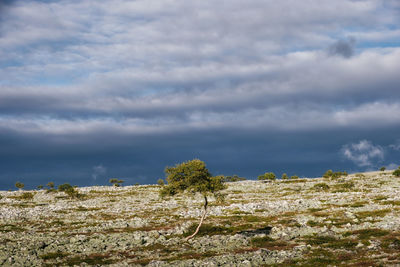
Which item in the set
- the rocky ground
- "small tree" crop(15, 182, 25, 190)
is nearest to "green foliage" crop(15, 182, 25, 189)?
"small tree" crop(15, 182, 25, 190)

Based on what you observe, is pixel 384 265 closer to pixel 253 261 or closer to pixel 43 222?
pixel 253 261

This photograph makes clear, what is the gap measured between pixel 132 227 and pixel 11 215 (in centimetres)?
2891

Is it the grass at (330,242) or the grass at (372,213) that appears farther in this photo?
the grass at (372,213)

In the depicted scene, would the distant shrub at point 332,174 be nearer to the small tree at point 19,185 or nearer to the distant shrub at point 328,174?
the distant shrub at point 328,174

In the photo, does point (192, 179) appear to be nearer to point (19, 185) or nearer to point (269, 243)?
point (269, 243)

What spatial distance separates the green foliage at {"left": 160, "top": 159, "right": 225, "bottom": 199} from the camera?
42.2 metres

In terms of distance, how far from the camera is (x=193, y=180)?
139ft

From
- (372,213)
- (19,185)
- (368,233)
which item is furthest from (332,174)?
(19,185)

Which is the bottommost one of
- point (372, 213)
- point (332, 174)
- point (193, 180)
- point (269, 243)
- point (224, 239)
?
point (269, 243)

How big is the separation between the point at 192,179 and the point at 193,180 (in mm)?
188

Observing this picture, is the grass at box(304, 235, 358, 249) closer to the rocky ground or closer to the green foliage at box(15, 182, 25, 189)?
the rocky ground

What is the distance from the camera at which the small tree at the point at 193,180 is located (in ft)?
138

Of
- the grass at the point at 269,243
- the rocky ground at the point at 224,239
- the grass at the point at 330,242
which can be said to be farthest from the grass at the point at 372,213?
the grass at the point at 269,243

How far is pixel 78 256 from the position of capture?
3747 cm
